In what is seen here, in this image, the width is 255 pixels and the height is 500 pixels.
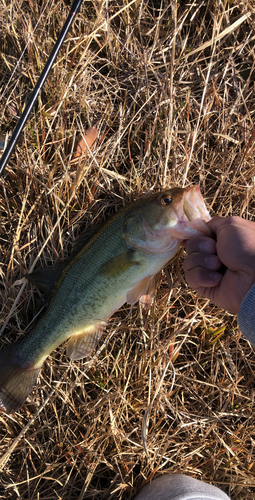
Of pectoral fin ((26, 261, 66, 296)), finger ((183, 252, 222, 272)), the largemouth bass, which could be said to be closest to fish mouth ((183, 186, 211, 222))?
the largemouth bass

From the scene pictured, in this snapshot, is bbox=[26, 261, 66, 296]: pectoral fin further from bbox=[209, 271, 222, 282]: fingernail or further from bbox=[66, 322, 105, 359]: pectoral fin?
bbox=[209, 271, 222, 282]: fingernail

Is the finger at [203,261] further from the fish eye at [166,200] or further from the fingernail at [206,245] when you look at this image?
the fish eye at [166,200]

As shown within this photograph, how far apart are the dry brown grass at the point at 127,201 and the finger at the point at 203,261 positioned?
58cm

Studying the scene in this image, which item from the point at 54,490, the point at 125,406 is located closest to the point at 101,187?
the point at 125,406

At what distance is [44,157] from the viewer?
294 cm

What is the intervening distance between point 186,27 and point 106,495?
4.19 metres

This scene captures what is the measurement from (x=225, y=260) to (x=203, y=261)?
142 mm

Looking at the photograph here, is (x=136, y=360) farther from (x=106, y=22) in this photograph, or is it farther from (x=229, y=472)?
(x=106, y=22)

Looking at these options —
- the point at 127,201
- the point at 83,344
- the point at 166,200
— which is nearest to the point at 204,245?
the point at 166,200

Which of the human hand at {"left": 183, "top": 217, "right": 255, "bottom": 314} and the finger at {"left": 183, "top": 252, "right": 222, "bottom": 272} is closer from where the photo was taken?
the human hand at {"left": 183, "top": 217, "right": 255, "bottom": 314}

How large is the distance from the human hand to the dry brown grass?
22.7 inches

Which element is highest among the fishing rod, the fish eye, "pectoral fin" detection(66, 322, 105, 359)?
the fishing rod

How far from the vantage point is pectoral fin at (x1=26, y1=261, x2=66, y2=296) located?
8.77 ft

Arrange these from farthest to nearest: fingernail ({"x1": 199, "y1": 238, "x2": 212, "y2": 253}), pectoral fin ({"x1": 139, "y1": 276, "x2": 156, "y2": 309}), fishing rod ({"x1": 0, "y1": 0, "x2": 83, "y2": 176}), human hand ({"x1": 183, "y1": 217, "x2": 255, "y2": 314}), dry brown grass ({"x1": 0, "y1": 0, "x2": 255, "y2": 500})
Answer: dry brown grass ({"x1": 0, "y1": 0, "x2": 255, "y2": 500}), pectoral fin ({"x1": 139, "y1": 276, "x2": 156, "y2": 309}), fishing rod ({"x1": 0, "y1": 0, "x2": 83, "y2": 176}), fingernail ({"x1": 199, "y1": 238, "x2": 212, "y2": 253}), human hand ({"x1": 183, "y1": 217, "x2": 255, "y2": 314})
